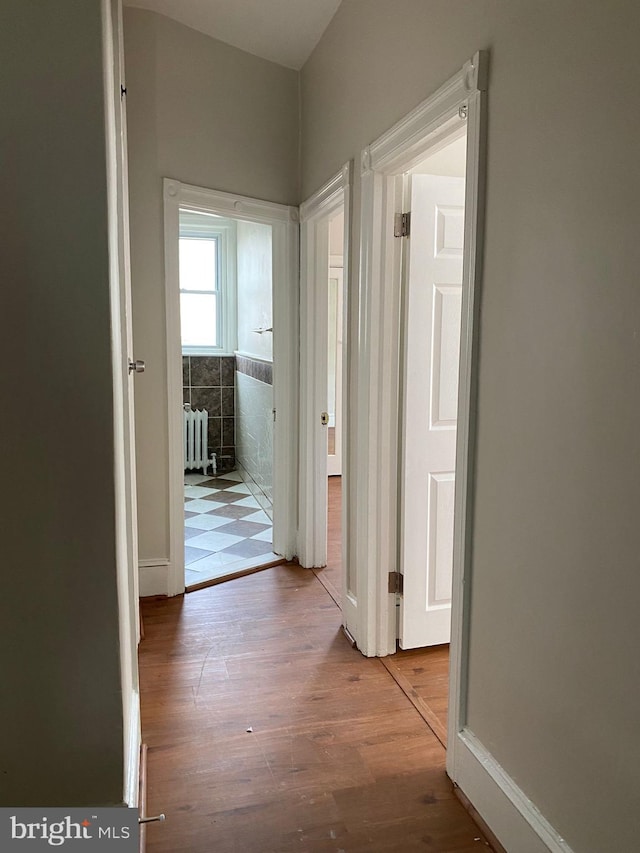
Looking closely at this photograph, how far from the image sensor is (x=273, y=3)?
2.79 meters

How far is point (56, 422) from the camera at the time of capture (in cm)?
131

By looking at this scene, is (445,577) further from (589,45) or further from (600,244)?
(589,45)

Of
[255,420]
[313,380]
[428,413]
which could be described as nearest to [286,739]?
[428,413]

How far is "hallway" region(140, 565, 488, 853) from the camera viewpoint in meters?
1.78

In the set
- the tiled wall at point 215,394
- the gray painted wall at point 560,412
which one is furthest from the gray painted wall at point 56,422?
the tiled wall at point 215,394

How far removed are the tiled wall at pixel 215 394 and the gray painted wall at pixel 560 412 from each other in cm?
467

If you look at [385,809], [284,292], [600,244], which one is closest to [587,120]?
[600,244]

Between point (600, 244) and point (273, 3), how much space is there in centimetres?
218

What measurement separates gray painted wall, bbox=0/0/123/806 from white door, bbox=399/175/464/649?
149 cm

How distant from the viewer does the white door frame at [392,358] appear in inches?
70.5

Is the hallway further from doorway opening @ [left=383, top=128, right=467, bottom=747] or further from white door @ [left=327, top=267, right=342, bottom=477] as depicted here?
white door @ [left=327, top=267, right=342, bottom=477]

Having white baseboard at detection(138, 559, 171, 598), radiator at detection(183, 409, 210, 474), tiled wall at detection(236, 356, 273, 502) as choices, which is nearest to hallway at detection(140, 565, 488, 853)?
white baseboard at detection(138, 559, 171, 598)

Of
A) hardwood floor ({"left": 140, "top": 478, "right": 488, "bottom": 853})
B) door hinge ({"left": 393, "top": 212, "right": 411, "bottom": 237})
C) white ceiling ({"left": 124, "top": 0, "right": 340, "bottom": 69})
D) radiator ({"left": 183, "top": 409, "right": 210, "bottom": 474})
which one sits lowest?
hardwood floor ({"left": 140, "top": 478, "right": 488, "bottom": 853})

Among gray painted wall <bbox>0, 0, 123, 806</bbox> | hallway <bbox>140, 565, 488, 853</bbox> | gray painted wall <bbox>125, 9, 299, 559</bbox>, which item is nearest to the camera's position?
gray painted wall <bbox>0, 0, 123, 806</bbox>
